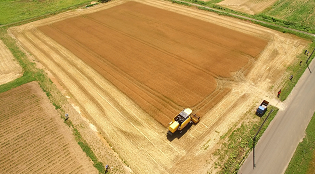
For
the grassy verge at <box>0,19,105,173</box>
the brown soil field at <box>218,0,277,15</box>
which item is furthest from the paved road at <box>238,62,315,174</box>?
the brown soil field at <box>218,0,277,15</box>

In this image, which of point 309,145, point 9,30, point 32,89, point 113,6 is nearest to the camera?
point 309,145

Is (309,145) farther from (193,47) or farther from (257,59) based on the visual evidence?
(193,47)

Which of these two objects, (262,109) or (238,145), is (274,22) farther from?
(238,145)

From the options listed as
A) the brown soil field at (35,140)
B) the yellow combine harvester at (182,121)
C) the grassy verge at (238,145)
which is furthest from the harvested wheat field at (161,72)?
A: the brown soil field at (35,140)

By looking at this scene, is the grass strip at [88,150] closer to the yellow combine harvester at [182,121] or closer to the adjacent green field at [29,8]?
the yellow combine harvester at [182,121]

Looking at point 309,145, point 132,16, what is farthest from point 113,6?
point 309,145

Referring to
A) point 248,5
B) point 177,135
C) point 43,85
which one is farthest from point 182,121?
point 248,5

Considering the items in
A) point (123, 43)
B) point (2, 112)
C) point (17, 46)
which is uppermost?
point (123, 43)
